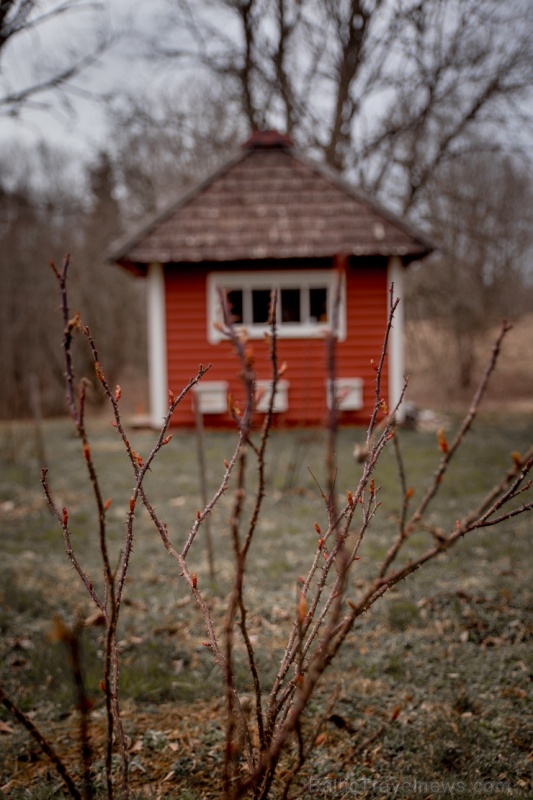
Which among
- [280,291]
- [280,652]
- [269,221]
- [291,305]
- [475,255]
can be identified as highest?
[475,255]

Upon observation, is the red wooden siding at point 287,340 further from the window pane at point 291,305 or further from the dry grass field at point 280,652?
the dry grass field at point 280,652

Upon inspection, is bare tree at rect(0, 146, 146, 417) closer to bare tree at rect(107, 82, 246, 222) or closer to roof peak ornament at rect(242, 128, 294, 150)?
bare tree at rect(107, 82, 246, 222)

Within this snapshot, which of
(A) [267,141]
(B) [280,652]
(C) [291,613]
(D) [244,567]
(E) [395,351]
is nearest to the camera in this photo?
(D) [244,567]

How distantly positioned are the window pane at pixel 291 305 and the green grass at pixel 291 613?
4.19 metres

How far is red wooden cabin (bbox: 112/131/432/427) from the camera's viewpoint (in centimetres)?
1005

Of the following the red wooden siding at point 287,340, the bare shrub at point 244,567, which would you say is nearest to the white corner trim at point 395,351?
the red wooden siding at point 287,340

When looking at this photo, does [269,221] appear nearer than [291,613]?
No

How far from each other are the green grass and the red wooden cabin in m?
3.76

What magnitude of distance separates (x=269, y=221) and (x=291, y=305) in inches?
56.2

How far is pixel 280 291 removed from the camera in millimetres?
10352

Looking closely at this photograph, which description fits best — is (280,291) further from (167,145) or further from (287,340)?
(167,145)

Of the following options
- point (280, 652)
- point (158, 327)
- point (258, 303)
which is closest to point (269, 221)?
point (258, 303)

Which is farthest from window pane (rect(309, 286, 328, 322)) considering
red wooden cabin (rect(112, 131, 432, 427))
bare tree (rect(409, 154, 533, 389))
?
bare tree (rect(409, 154, 533, 389))

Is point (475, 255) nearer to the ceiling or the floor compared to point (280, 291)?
nearer to the ceiling
